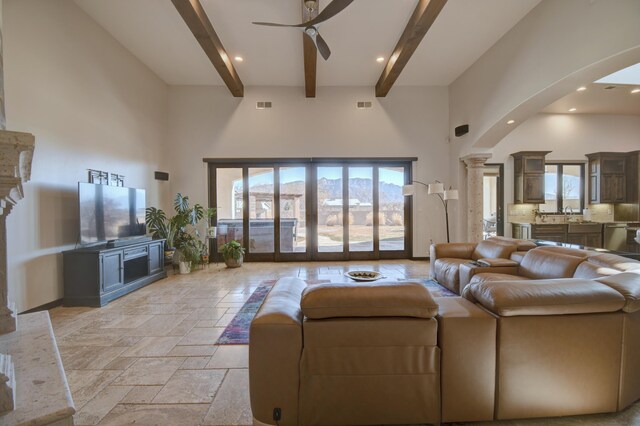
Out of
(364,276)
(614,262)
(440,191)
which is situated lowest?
(364,276)

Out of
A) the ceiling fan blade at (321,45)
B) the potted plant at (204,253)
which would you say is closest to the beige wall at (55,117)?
the potted plant at (204,253)

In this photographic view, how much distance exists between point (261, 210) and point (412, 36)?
4.75m

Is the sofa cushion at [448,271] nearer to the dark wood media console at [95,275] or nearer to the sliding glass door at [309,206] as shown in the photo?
the sliding glass door at [309,206]

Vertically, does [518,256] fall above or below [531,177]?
below

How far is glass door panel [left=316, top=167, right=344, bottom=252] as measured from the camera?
6828mm

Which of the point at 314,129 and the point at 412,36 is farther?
the point at 314,129

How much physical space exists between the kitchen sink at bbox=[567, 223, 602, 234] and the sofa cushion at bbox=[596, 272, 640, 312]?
6051mm

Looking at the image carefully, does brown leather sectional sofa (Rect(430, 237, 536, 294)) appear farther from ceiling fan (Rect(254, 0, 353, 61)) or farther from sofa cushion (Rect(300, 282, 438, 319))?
ceiling fan (Rect(254, 0, 353, 61))

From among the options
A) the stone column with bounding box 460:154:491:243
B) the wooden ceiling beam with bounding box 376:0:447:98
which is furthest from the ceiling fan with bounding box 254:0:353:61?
the stone column with bounding box 460:154:491:243

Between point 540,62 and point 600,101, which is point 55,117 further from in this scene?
point 600,101

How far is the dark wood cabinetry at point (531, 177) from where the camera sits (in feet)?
21.9

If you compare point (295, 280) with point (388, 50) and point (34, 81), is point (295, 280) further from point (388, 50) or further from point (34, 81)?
point (388, 50)

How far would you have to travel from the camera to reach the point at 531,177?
668cm

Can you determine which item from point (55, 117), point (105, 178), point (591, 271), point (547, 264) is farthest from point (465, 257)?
point (55, 117)
